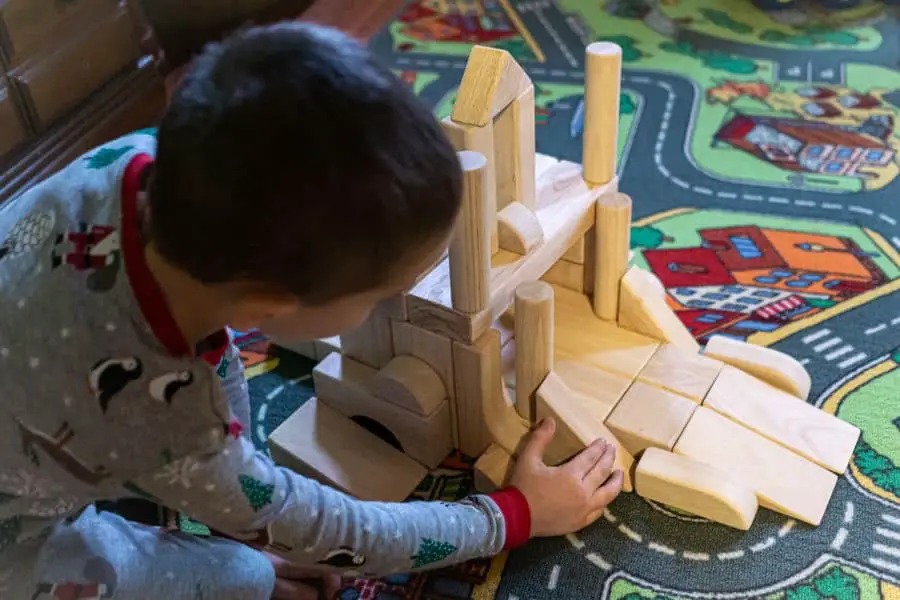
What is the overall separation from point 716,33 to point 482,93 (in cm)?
112

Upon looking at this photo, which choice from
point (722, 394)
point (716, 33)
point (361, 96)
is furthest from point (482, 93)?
point (716, 33)

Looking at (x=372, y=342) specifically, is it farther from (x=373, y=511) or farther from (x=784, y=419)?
(x=784, y=419)

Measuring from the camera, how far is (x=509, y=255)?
2.82 ft

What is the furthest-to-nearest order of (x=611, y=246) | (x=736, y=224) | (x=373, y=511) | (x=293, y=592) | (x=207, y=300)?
(x=736, y=224) → (x=611, y=246) → (x=293, y=592) → (x=373, y=511) → (x=207, y=300)

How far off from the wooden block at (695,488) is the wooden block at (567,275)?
229 millimetres

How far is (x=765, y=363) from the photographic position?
0.94m

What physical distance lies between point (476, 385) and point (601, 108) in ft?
0.99

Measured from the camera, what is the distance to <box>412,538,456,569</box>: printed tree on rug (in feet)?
2.32

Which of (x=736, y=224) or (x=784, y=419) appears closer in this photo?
(x=784, y=419)

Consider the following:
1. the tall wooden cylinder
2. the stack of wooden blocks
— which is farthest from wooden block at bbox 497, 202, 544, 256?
the tall wooden cylinder

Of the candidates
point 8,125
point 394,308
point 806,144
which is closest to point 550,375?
point 394,308

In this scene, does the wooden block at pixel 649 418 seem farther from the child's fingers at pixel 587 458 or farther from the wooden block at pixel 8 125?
the wooden block at pixel 8 125

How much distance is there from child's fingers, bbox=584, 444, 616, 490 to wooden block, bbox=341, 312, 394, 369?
23 centimetres

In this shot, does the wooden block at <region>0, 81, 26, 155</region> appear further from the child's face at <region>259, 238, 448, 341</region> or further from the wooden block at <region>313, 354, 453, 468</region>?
the child's face at <region>259, 238, 448, 341</region>
